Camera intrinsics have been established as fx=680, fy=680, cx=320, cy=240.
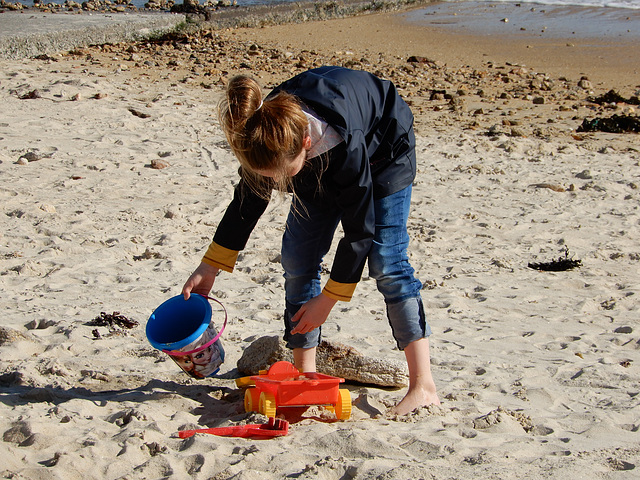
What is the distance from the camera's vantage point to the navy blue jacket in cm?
214

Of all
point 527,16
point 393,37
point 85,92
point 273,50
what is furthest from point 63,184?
point 527,16

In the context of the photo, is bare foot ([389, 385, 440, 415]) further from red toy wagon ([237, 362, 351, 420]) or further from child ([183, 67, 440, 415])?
red toy wagon ([237, 362, 351, 420])

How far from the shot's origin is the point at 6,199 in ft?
15.7

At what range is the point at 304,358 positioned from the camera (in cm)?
274

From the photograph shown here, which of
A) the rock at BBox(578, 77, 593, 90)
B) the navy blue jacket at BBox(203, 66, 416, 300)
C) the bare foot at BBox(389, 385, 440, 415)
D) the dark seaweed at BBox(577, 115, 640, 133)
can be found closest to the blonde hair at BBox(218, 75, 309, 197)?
the navy blue jacket at BBox(203, 66, 416, 300)

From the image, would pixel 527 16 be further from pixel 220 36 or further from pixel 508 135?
pixel 508 135

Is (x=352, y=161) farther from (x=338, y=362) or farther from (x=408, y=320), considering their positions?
(x=338, y=362)

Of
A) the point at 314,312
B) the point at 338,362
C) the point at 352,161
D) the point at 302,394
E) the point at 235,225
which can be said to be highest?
the point at 352,161

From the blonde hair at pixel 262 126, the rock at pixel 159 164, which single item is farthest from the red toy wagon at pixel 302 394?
the rock at pixel 159 164

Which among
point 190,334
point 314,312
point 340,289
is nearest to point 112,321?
point 190,334

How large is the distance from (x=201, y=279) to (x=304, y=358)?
0.52 m

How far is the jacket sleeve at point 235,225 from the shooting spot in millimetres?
2525

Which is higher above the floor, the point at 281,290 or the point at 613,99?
the point at 613,99

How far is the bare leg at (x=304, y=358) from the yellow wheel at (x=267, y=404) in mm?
307
